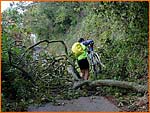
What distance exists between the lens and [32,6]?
27.7 m

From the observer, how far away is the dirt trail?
321 inches

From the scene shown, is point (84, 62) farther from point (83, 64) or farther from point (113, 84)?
point (113, 84)

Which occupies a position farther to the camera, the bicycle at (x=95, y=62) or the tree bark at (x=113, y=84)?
the bicycle at (x=95, y=62)

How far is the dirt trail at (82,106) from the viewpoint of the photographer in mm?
8148

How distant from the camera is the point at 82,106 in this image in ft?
27.6

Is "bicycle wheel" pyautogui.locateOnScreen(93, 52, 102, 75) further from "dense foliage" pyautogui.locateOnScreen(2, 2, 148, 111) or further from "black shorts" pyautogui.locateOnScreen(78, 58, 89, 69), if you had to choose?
"black shorts" pyautogui.locateOnScreen(78, 58, 89, 69)

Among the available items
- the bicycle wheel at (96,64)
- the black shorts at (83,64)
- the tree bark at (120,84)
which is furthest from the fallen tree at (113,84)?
the bicycle wheel at (96,64)

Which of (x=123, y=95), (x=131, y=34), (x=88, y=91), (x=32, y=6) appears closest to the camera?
(x=123, y=95)

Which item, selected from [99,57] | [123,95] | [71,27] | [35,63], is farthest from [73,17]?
[123,95]

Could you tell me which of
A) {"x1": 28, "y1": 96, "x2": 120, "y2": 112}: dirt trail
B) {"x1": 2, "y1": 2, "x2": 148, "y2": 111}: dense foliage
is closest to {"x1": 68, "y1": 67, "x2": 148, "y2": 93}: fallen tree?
{"x1": 2, "y1": 2, "x2": 148, "y2": 111}: dense foliage

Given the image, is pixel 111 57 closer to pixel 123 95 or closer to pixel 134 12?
pixel 134 12

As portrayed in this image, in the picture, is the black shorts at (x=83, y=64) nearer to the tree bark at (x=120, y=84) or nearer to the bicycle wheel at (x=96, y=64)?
the bicycle wheel at (x=96, y=64)

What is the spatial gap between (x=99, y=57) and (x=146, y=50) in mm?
1770

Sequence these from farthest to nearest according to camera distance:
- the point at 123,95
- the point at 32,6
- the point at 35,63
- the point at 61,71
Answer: the point at 32,6, the point at 61,71, the point at 35,63, the point at 123,95
